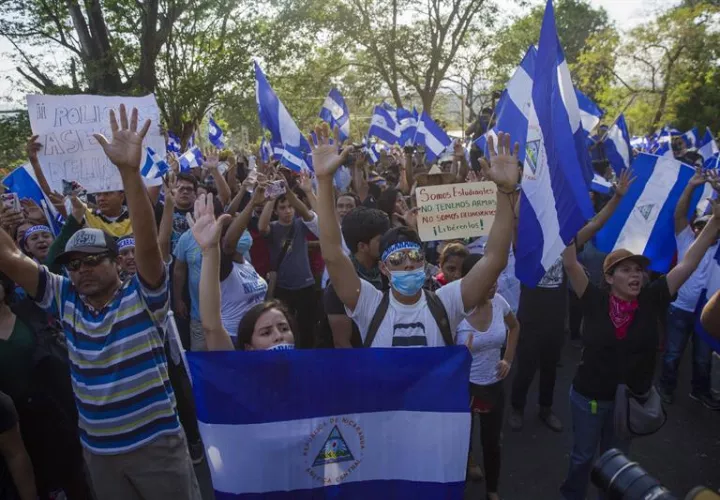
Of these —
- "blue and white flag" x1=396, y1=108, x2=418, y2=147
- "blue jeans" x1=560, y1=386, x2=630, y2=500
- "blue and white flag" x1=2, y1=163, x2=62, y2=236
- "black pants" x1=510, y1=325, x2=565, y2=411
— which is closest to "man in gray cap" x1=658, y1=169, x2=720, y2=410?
"black pants" x1=510, y1=325, x2=565, y2=411

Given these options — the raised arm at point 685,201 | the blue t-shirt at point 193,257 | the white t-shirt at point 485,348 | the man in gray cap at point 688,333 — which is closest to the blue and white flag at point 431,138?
the man in gray cap at point 688,333

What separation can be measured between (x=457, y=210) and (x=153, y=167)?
8.48ft

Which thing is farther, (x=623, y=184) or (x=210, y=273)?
(x=623, y=184)

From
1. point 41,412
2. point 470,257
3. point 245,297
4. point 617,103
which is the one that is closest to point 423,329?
point 470,257

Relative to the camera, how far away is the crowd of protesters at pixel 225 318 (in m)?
2.63

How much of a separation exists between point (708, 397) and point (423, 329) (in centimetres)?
359

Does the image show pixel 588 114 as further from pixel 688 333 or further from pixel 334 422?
pixel 334 422

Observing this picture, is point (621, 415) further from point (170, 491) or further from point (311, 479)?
point (170, 491)

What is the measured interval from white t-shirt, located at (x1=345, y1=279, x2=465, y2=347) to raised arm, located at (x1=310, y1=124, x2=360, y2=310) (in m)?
0.07

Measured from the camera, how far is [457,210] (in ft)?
13.8

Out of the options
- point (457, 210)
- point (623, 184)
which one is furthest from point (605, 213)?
point (457, 210)

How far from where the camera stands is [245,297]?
4.14 m

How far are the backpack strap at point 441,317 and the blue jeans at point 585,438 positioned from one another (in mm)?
1123

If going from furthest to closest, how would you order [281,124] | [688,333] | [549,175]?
[281,124] → [688,333] → [549,175]
